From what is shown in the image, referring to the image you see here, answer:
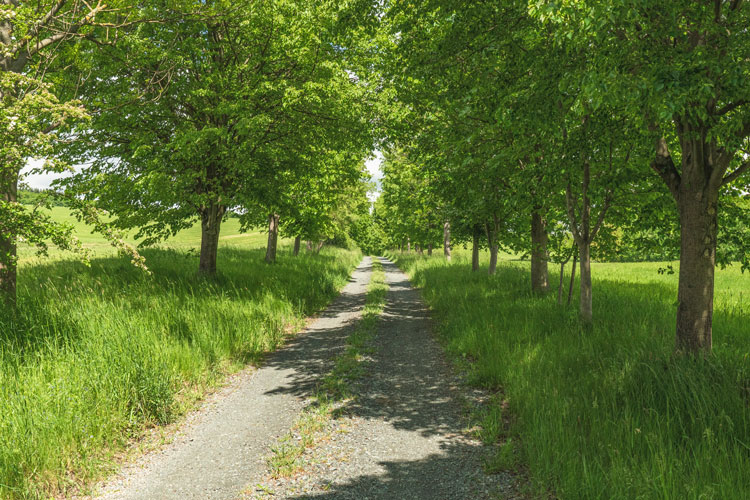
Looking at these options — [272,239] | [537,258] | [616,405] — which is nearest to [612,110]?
[616,405]

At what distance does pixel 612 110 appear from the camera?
19.6ft

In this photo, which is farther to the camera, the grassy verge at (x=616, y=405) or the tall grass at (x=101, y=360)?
the tall grass at (x=101, y=360)

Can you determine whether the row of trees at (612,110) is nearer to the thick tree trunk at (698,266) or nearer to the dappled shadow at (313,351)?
the thick tree trunk at (698,266)

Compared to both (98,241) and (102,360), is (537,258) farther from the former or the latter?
(98,241)

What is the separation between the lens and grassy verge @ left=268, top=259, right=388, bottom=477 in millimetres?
4207

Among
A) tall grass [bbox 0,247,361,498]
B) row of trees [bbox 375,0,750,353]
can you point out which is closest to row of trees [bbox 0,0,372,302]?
tall grass [bbox 0,247,361,498]

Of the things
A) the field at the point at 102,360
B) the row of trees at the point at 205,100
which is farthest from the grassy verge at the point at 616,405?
the row of trees at the point at 205,100

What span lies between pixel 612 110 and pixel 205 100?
971 centimetres

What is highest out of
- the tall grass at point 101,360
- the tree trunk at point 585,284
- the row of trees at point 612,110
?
Answer: the row of trees at point 612,110

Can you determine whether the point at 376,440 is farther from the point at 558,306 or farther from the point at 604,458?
the point at 558,306

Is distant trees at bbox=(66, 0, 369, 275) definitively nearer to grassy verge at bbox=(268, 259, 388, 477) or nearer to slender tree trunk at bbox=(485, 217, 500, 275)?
grassy verge at bbox=(268, 259, 388, 477)

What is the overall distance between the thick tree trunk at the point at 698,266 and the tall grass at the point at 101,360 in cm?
Result: 695

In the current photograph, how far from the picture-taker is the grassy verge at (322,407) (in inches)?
166

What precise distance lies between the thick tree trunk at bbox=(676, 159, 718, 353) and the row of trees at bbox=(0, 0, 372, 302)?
646cm
